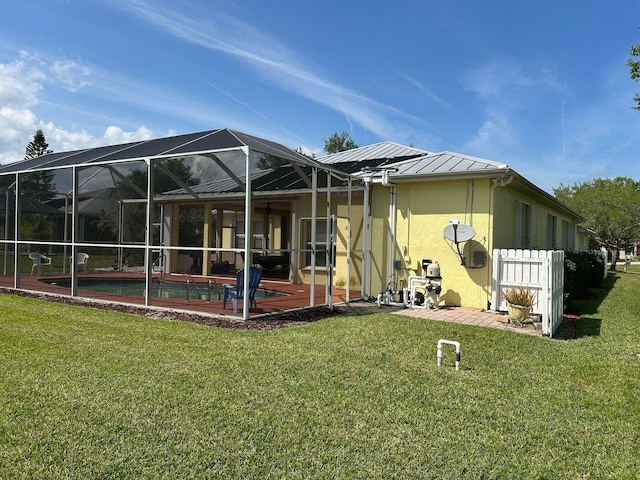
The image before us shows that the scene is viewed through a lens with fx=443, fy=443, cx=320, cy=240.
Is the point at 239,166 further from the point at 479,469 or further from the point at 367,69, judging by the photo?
the point at 367,69

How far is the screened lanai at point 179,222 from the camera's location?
902 cm

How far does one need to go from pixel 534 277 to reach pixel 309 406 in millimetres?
5866

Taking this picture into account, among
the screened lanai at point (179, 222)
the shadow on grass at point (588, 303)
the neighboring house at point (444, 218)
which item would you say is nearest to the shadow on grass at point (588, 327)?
the shadow on grass at point (588, 303)

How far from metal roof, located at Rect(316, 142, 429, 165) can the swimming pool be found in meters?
5.42

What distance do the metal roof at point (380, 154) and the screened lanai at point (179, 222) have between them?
7.78ft

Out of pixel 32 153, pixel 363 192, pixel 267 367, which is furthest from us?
pixel 32 153

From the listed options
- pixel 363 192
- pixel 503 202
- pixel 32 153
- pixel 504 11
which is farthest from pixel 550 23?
pixel 32 153

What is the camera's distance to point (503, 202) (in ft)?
32.5

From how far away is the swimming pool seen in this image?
10.6 meters

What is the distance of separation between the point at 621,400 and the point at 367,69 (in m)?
18.7

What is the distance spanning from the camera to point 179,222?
51.7 ft

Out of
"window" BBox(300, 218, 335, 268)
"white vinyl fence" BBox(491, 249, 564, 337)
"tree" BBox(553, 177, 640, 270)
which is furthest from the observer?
"tree" BBox(553, 177, 640, 270)

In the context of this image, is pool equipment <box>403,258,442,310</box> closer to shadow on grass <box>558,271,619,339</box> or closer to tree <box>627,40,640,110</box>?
shadow on grass <box>558,271,619,339</box>

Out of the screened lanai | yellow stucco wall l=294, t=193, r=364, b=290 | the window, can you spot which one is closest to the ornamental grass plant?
the screened lanai
